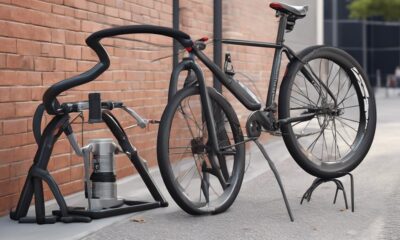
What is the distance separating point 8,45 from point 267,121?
1812mm

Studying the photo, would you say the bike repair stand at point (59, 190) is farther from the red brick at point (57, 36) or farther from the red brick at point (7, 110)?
the red brick at point (57, 36)

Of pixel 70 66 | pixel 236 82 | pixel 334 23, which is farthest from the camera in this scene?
pixel 334 23

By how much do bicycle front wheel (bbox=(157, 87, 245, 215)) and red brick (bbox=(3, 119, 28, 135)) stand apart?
111 centimetres

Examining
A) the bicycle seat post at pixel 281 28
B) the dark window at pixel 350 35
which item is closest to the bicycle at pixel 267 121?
the bicycle seat post at pixel 281 28

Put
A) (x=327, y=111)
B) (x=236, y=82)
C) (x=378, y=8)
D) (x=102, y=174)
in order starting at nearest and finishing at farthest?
(x=102, y=174)
(x=236, y=82)
(x=327, y=111)
(x=378, y=8)

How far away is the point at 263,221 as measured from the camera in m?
5.00

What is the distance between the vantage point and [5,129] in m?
5.16

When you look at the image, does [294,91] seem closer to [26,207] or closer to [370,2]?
[26,207]

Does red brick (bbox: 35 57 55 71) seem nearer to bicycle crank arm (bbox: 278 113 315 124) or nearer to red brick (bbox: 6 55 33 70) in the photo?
red brick (bbox: 6 55 33 70)

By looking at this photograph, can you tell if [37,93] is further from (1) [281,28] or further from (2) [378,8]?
(2) [378,8]

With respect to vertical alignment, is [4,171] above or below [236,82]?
below

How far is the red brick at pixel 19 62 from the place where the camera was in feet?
16.9

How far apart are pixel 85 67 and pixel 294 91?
5.86 feet

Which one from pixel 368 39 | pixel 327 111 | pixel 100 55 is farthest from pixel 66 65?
pixel 368 39
